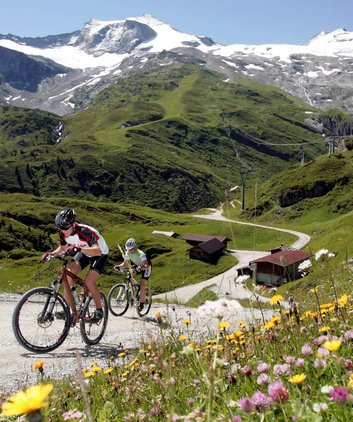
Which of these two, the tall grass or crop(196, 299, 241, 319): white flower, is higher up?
crop(196, 299, 241, 319): white flower

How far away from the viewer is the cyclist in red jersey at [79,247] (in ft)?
36.8

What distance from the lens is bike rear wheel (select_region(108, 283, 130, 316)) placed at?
1914 cm

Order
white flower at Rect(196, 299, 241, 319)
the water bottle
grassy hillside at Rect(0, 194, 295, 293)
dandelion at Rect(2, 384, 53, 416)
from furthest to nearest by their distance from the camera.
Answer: grassy hillside at Rect(0, 194, 295, 293) < the water bottle < white flower at Rect(196, 299, 241, 319) < dandelion at Rect(2, 384, 53, 416)

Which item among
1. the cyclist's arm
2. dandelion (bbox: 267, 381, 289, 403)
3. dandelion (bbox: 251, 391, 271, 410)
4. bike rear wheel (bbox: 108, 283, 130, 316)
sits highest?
dandelion (bbox: 267, 381, 289, 403)

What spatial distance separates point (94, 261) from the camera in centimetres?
1215

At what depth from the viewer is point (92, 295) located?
480 inches

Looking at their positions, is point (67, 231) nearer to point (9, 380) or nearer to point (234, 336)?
point (9, 380)

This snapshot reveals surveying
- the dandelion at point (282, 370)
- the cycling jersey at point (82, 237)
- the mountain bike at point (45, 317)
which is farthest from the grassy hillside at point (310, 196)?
the dandelion at point (282, 370)

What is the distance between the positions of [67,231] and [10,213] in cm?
12590

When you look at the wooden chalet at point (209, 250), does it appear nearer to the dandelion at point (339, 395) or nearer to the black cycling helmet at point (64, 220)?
the black cycling helmet at point (64, 220)

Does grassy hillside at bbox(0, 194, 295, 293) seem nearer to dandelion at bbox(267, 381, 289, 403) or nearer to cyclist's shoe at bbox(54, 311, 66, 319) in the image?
cyclist's shoe at bbox(54, 311, 66, 319)

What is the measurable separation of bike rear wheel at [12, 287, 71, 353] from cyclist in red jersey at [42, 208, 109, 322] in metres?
0.37

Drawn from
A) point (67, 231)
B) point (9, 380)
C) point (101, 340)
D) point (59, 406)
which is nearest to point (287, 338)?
point (59, 406)

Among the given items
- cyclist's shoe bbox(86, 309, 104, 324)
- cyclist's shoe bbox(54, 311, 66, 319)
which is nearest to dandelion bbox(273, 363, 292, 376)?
cyclist's shoe bbox(54, 311, 66, 319)
